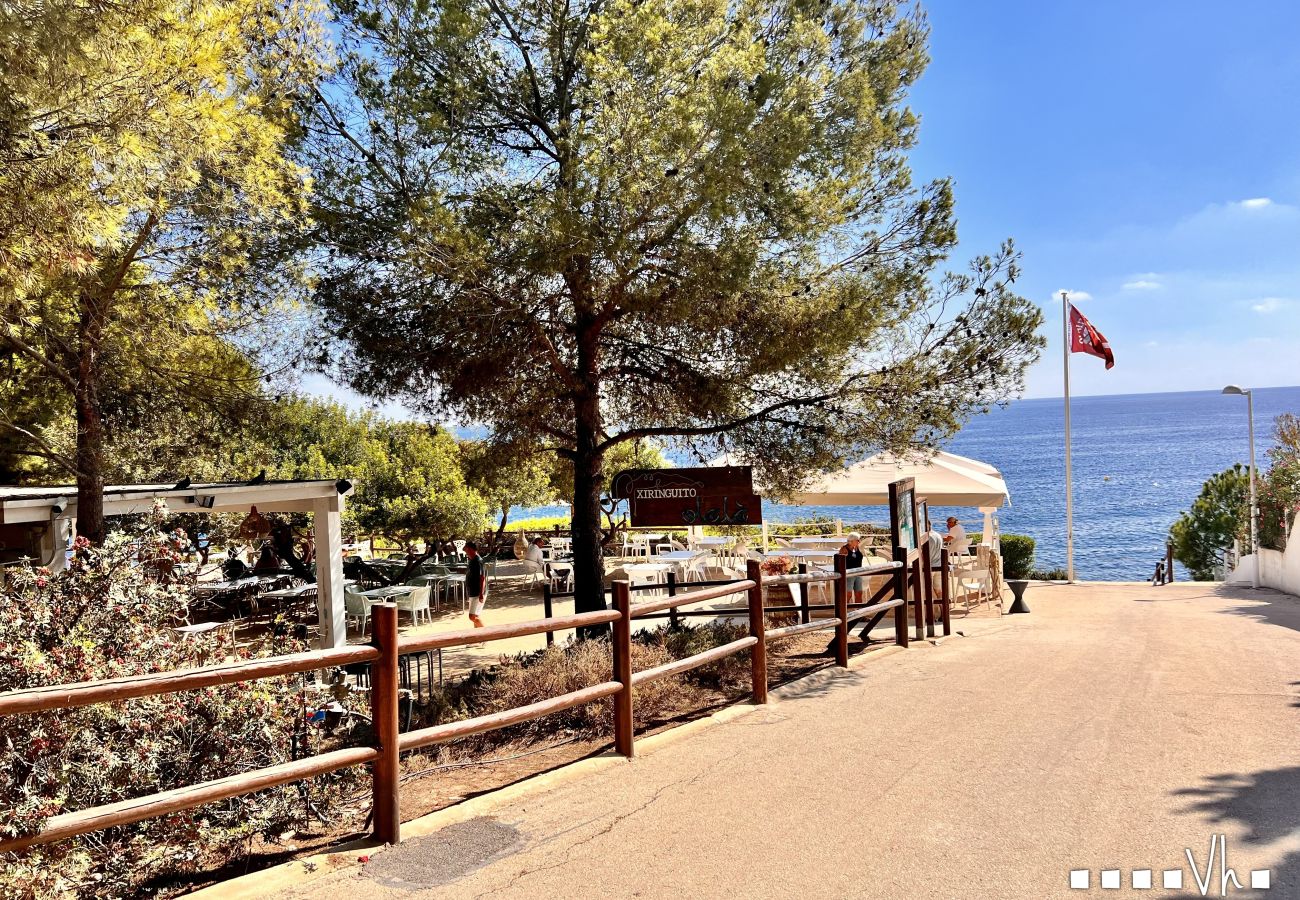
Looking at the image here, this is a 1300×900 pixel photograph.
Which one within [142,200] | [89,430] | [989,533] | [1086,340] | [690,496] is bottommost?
[989,533]

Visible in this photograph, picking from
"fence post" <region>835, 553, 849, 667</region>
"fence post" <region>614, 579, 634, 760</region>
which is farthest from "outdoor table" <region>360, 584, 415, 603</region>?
"fence post" <region>614, 579, 634, 760</region>

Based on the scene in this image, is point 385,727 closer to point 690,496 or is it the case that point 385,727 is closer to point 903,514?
point 690,496

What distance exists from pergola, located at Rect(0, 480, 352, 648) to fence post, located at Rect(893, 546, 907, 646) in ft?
22.0

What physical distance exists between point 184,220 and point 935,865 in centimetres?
797

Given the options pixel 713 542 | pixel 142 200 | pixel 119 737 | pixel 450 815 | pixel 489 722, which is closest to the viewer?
pixel 119 737

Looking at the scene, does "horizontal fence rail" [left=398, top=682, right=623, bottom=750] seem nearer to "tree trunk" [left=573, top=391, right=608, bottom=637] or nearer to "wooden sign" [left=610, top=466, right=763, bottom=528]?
"wooden sign" [left=610, top=466, right=763, bottom=528]

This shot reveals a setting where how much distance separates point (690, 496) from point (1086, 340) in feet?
42.6

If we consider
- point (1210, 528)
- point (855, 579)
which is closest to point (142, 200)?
point (855, 579)

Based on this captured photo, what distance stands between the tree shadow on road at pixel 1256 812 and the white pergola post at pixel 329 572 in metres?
9.44

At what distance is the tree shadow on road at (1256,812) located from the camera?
374 centimetres

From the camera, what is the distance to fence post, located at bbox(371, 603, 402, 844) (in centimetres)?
426

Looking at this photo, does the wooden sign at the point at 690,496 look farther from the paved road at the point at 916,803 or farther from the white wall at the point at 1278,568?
the white wall at the point at 1278,568

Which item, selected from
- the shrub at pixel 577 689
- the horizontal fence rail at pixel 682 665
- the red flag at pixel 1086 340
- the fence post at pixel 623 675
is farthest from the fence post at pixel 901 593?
the red flag at pixel 1086 340

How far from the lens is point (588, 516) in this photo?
10.8 meters
